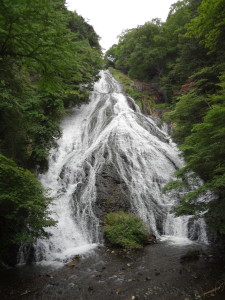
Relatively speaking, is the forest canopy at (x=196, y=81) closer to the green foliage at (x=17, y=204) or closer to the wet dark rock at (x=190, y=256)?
the wet dark rock at (x=190, y=256)

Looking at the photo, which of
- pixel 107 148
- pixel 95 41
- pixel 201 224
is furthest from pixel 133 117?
pixel 95 41

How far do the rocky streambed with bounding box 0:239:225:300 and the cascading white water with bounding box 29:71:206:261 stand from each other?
1.22 meters

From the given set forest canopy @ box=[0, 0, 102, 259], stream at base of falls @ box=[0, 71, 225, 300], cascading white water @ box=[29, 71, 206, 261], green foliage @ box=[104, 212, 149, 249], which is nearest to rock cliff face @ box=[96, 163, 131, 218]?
stream at base of falls @ box=[0, 71, 225, 300]


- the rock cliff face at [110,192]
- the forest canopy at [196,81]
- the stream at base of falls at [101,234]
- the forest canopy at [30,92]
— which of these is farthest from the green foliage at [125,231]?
the forest canopy at [30,92]

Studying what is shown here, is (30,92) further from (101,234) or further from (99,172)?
(101,234)

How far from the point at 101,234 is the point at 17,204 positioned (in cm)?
379

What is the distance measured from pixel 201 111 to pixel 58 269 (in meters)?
10.3

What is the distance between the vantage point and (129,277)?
20.3ft

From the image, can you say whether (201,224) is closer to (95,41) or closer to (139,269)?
(139,269)

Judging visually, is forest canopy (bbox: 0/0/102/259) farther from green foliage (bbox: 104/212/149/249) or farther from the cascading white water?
green foliage (bbox: 104/212/149/249)

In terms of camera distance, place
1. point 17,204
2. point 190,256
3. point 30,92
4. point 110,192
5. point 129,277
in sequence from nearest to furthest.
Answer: point 129,277 < point 17,204 < point 190,256 < point 110,192 < point 30,92

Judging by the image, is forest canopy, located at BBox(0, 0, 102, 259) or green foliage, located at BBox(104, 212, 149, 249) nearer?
forest canopy, located at BBox(0, 0, 102, 259)

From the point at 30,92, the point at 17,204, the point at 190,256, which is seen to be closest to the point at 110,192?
the point at 190,256

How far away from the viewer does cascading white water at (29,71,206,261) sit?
9.38m
